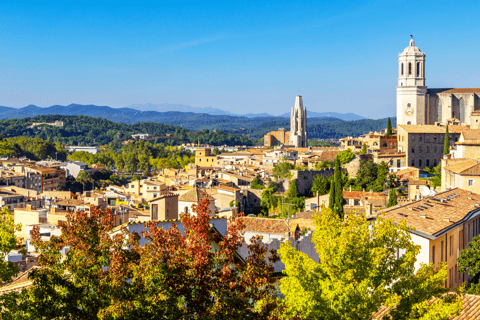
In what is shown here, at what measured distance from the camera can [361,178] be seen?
44094 mm

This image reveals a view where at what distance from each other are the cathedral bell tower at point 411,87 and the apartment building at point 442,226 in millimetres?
46423

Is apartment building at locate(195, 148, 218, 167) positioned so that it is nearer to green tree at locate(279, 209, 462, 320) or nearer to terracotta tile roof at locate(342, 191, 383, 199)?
terracotta tile roof at locate(342, 191, 383, 199)

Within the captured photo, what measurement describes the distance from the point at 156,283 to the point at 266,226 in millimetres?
15606

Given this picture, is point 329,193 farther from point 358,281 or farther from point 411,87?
point 411,87

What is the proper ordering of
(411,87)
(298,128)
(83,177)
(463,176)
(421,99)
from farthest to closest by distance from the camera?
1. (298,128)
2. (83,177)
3. (421,99)
4. (411,87)
5. (463,176)

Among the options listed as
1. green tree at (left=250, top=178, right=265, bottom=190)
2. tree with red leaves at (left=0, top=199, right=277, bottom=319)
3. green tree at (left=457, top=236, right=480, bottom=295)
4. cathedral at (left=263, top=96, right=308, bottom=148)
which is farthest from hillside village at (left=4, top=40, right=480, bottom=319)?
cathedral at (left=263, top=96, right=308, bottom=148)

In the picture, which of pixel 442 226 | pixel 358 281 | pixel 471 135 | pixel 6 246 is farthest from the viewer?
pixel 471 135

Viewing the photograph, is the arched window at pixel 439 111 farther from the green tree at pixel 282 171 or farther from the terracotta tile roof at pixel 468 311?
the terracotta tile roof at pixel 468 311

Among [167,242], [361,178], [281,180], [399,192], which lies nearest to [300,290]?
[167,242]

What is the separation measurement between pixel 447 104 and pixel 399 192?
33269 mm

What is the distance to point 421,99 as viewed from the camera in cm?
6888

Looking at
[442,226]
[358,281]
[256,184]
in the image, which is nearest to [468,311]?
[358,281]

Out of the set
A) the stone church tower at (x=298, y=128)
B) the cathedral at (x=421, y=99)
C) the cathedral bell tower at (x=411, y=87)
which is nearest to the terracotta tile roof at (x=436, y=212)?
the cathedral bell tower at (x=411, y=87)

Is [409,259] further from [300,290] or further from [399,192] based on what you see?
[399,192]
